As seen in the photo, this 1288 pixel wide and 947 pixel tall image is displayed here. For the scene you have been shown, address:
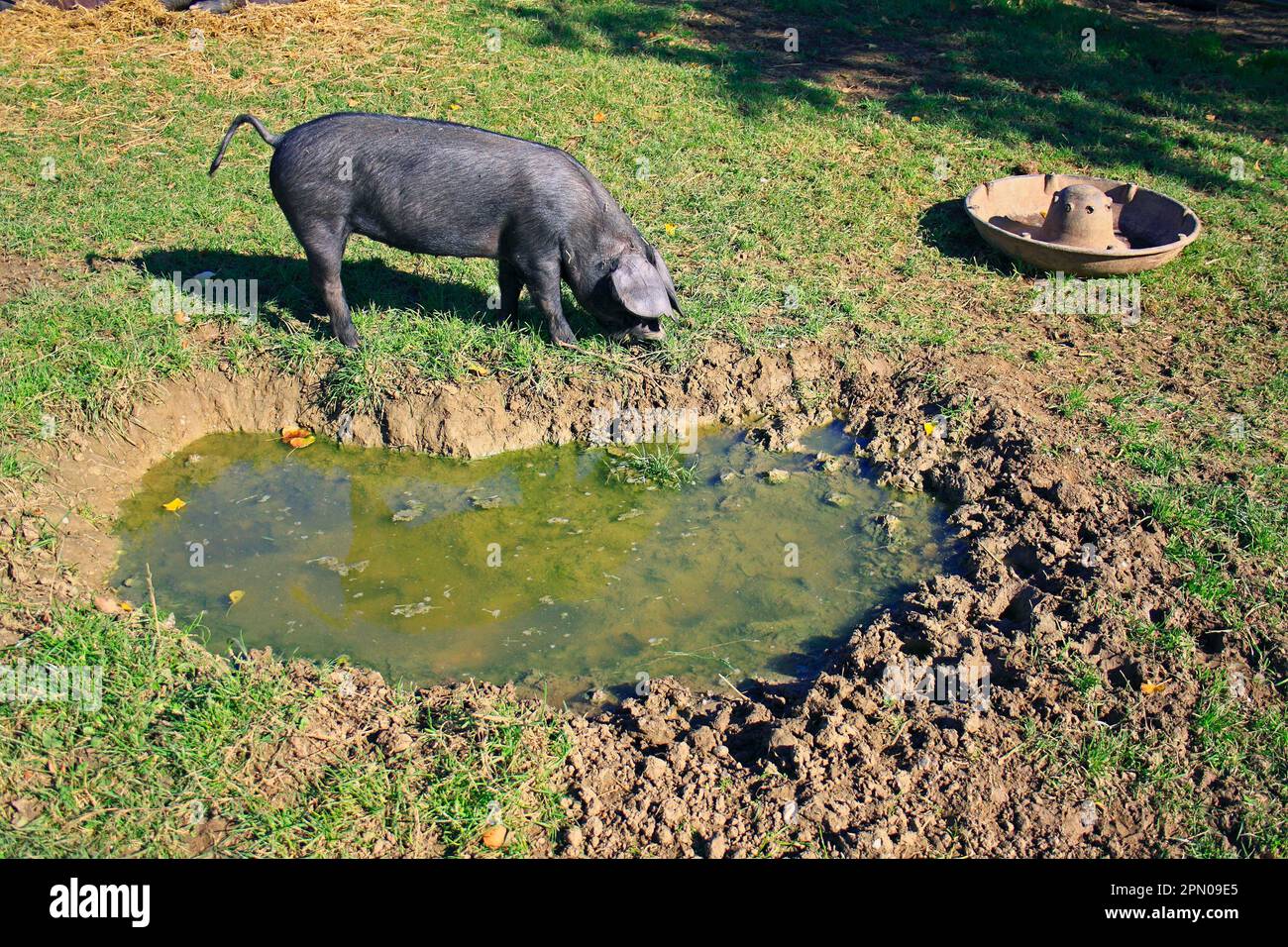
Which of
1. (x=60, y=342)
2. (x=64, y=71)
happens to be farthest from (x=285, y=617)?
(x=64, y=71)

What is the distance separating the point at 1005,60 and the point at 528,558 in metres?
7.42

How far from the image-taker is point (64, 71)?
9.55 meters

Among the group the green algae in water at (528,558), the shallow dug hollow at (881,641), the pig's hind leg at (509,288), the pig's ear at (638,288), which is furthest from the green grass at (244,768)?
the pig's hind leg at (509,288)

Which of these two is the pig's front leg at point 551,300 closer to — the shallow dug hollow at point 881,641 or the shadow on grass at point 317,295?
the shadow on grass at point 317,295

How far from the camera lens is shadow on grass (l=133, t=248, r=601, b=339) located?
6445 mm

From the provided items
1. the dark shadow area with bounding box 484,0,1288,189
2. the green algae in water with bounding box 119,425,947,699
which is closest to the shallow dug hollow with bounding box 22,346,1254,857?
the green algae in water with bounding box 119,425,947,699

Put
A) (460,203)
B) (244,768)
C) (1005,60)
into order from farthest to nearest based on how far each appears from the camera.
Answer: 1. (1005,60)
2. (460,203)
3. (244,768)

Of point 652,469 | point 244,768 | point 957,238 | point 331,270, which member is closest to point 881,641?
point 652,469

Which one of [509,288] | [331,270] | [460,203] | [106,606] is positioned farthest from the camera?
[509,288]

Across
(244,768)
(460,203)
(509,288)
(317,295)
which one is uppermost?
(460,203)

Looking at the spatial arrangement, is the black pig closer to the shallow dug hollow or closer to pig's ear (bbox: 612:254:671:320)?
pig's ear (bbox: 612:254:671:320)

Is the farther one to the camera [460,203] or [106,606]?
[460,203]

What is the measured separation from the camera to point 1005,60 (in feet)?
32.8

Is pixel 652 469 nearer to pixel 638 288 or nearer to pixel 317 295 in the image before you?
pixel 638 288
